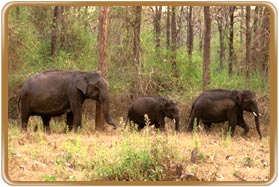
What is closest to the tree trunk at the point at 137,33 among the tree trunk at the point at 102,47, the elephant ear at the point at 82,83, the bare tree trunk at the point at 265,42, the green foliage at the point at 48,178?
the tree trunk at the point at 102,47

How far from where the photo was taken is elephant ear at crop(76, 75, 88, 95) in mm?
11703

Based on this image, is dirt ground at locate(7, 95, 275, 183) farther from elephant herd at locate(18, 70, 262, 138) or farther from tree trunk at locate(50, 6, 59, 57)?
tree trunk at locate(50, 6, 59, 57)

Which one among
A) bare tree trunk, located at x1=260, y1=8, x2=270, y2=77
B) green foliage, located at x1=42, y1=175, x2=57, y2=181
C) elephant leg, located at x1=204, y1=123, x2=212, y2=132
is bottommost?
elephant leg, located at x1=204, y1=123, x2=212, y2=132

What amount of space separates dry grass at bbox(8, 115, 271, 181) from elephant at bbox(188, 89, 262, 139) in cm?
276

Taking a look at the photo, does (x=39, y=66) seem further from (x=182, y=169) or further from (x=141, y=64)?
(x=182, y=169)

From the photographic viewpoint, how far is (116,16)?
A: 1394cm

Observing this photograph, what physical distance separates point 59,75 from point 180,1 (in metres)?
5.82

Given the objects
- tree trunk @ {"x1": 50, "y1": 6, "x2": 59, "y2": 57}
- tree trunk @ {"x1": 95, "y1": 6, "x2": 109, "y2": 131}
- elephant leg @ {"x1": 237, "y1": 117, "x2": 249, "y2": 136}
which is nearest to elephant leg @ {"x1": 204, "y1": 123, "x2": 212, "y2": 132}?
elephant leg @ {"x1": 237, "y1": 117, "x2": 249, "y2": 136}

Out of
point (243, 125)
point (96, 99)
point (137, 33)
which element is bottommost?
point (243, 125)

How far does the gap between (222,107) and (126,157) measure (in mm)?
5833

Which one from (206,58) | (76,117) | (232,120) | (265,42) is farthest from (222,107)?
(76,117)

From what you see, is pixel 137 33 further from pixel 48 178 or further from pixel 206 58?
pixel 48 178

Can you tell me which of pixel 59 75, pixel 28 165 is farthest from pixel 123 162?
pixel 59 75

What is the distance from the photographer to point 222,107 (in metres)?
12.7
